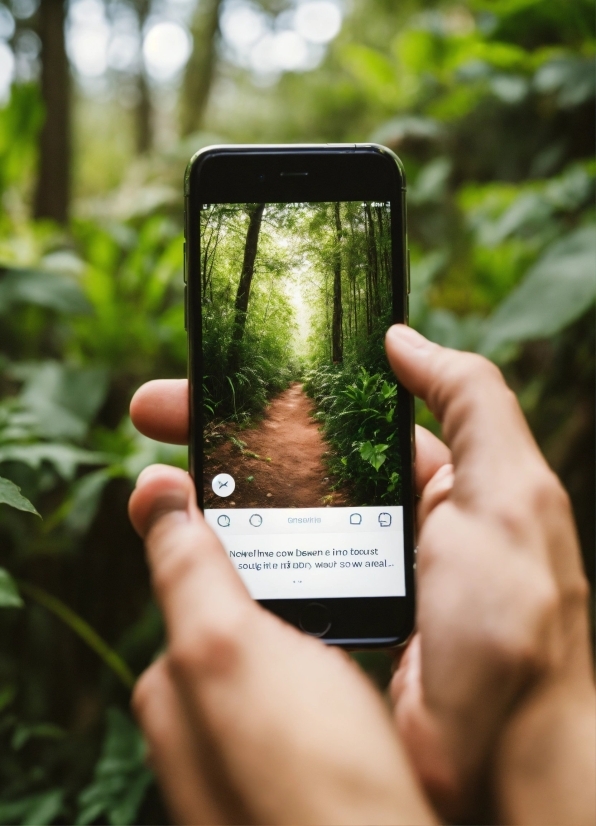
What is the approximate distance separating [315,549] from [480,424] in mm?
195

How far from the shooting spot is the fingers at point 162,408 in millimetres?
637

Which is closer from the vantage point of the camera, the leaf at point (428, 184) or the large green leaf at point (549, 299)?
the large green leaf at point (549, 299)

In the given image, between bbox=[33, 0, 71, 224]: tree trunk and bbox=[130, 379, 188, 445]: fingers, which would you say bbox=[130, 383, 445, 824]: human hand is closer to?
bbox=[130, 379, 188, 445]: fingers

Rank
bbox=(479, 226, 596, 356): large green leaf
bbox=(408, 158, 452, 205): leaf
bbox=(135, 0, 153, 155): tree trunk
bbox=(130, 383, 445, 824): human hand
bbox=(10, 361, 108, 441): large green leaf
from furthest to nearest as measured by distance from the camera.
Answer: bbox=(135, 0, 153, 155): tree trunk, bbox=(408, 158, 452, 205): leaf, bbox=(10, 361, 108, 441): large green leaf, bbox=(479, 226, 596, 356): large green leaf, bbox=(130, 383, 445, 824): human hand

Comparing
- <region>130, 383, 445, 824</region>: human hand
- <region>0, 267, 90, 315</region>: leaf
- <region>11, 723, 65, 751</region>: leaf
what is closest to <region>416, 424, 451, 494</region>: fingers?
<region>130, 383, 445, 824</region>: human hand

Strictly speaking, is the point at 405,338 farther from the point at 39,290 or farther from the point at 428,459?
the point at 39,290

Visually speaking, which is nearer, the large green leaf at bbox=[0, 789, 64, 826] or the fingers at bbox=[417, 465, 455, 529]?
the fingers at bbox=[417, 465, 455, 529]

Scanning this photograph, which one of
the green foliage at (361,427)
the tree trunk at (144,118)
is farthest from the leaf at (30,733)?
the tree trunk at (144,118)

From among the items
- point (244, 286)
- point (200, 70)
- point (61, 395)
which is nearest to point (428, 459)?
point (244, 286)

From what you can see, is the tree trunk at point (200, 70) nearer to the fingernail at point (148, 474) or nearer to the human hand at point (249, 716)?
the fingernail at point (148, 474)

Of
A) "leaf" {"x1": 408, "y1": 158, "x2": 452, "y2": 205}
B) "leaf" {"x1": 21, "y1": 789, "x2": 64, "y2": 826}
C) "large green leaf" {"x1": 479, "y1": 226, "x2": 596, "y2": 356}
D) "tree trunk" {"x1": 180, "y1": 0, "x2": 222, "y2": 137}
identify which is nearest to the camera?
"leaf" {"x1": 21, "y1": 789, "x2": 64, "y2": 826}

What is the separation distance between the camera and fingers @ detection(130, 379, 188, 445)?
64 cm

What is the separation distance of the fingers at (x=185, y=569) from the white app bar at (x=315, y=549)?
3.6 inches

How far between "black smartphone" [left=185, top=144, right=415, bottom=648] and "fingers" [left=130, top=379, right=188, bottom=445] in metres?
0.04
